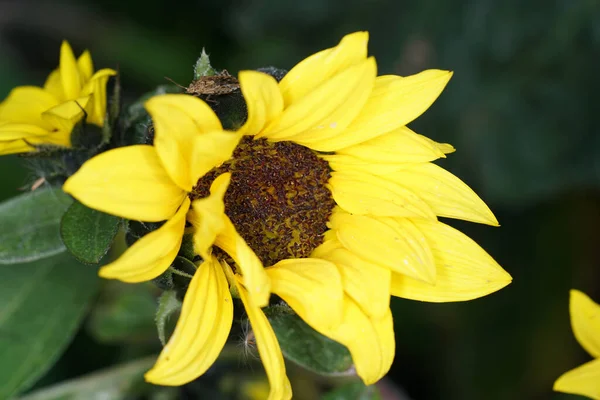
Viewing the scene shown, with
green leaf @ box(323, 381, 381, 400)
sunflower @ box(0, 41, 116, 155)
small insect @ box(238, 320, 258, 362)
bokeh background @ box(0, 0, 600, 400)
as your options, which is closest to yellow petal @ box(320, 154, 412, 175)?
small insect @ box(238, 320, 258, 362)

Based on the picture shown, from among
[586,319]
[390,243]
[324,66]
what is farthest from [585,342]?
[324,66]

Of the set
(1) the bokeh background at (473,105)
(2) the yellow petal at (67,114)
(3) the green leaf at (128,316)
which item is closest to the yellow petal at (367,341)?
(2) the yellow petal at (67,114)

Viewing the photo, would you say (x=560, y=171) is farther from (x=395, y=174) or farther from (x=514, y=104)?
(x=395, y=174)

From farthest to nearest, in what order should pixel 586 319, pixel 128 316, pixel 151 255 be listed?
pixel 128 316
pixel 586 319
pixel 151 255

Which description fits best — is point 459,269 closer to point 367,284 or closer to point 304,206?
point 367,284

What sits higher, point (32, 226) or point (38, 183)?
point (38, 183)

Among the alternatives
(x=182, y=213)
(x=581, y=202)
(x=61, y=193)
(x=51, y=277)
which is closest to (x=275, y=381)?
(x=182, y=213)
